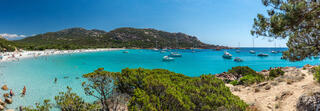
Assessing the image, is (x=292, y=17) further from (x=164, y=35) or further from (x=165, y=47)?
(x=164, y=35)

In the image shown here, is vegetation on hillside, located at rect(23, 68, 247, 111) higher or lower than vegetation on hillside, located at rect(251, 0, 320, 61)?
lower

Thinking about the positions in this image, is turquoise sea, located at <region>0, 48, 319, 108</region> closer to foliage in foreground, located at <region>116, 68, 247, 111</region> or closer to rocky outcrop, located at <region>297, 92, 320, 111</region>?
foliage in foreground, located at <region>116, 68, 247, 111</region>

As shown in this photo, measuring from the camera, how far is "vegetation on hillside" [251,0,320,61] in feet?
14.9

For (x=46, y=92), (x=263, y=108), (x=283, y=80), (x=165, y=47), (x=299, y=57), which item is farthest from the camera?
(x=165, y=47)

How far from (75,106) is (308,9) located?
9737mm

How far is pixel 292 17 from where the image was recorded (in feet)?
15.0

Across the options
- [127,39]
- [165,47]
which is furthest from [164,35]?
[127,39]

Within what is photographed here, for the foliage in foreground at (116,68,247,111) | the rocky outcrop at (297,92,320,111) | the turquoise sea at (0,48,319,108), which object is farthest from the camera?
the turquoise sea at (0,48,319,108)

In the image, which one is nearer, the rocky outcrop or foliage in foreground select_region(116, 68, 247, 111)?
foliage in foreground select_region(116, 68, 247, 111)

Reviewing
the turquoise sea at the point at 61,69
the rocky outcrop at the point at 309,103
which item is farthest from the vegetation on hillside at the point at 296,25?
the turquoise sea at the point at 61,69

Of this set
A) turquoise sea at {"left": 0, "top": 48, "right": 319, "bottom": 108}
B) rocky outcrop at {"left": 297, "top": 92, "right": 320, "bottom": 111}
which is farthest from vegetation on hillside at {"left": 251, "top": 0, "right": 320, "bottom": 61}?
turquoise sea at {"left": 0, "top": 48, "right": 319, "bottom": 108}

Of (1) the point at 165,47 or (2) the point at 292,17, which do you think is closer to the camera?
(2) the point at 292,17

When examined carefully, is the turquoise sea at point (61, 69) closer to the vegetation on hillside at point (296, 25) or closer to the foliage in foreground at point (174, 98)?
the foliage in foreground at point (174, 98)

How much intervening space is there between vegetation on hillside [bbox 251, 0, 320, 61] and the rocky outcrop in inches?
73.8
